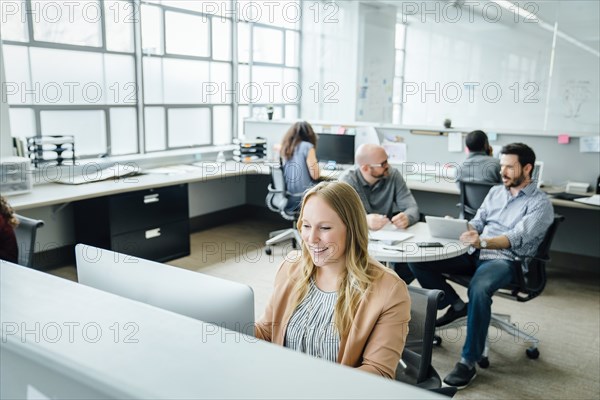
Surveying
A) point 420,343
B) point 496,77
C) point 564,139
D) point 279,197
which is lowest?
point 279,197

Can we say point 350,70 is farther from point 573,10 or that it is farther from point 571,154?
point 571,154

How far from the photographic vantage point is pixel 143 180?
4.36 metres

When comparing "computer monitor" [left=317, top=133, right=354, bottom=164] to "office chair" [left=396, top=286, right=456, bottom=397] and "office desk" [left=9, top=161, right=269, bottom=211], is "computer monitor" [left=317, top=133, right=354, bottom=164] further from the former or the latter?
"office chair" [left=396, top=286, right=456, bottom=397]

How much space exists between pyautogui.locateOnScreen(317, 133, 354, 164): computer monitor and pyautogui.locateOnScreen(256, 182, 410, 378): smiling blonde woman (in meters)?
3.68

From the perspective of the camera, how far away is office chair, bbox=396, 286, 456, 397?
1.65m

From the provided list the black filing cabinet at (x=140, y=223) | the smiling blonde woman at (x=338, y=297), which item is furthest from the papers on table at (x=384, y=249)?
the black filing cabinet at (x=140, y=223)

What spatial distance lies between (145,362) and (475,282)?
7.58 feet

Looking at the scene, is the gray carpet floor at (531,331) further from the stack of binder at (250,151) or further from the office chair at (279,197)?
the stack of binder at (250,151)

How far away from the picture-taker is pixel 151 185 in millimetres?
4168

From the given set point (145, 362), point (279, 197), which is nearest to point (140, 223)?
point (279, 197)

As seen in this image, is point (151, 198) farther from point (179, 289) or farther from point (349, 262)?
point (179, 289)

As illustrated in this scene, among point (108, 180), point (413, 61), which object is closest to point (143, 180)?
point (108, 180)

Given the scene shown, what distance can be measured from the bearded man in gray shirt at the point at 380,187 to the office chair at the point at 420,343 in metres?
1.46

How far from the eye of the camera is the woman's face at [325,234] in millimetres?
1532
